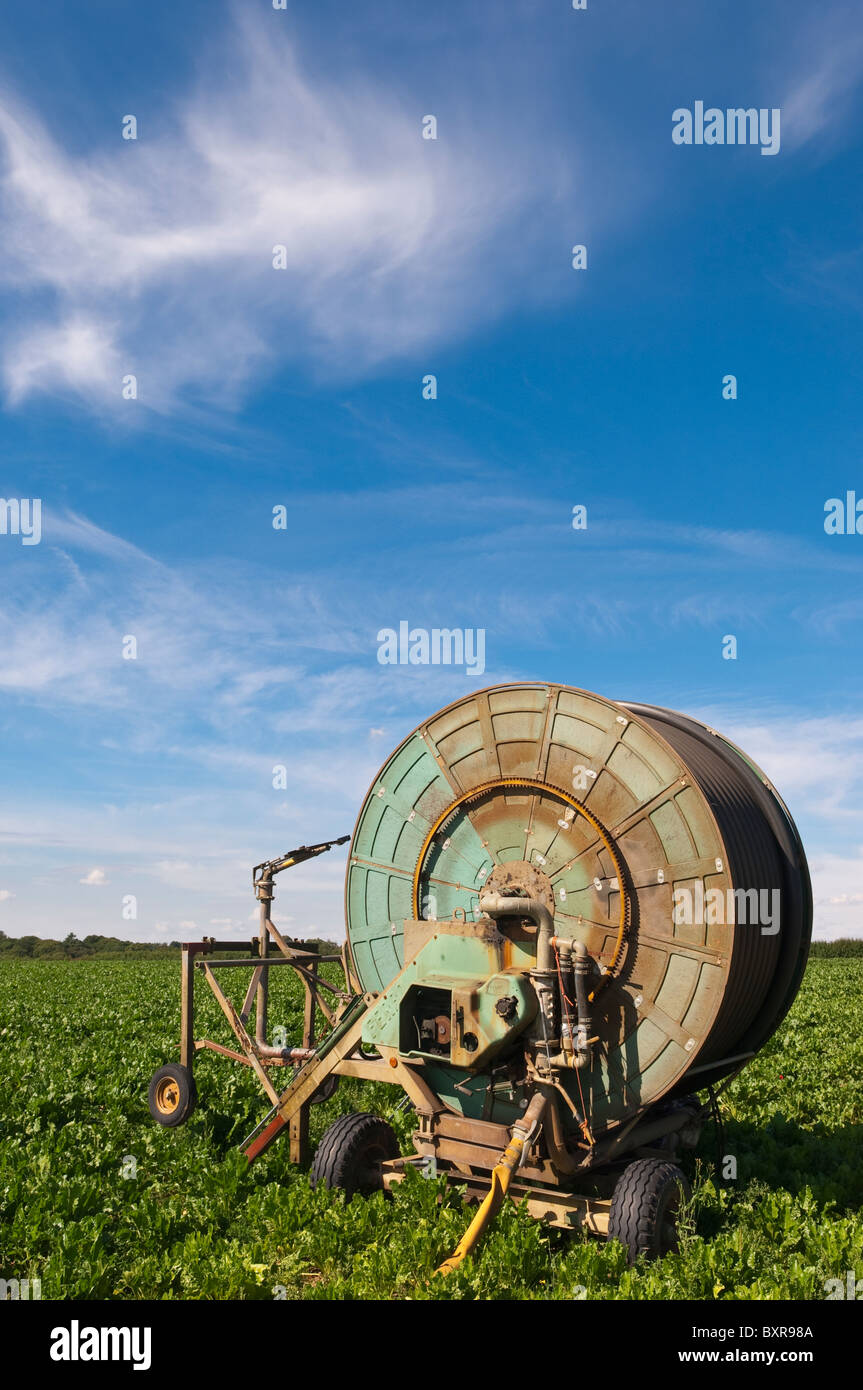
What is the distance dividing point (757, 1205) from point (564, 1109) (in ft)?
7.87

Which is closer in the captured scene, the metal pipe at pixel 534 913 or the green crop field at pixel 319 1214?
Result: the green crop field at pixel 319 1214

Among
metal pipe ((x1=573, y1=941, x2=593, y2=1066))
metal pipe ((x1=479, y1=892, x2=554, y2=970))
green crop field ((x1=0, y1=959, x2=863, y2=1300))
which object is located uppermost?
metal pipe ((x1=479, y1=892, x2=554, y2=970))

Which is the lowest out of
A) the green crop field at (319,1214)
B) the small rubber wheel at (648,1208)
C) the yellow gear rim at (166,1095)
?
the green crop field at (319,1214)

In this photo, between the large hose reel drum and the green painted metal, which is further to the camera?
the large hose reel drum

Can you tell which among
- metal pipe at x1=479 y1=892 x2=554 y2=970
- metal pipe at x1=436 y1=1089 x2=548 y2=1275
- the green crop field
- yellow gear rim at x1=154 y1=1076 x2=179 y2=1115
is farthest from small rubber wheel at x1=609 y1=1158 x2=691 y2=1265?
yellow gear rim at x1=154 y1=1076 x2=179 y2=1115

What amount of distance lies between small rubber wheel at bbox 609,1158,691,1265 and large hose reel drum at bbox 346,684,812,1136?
585 millimetres

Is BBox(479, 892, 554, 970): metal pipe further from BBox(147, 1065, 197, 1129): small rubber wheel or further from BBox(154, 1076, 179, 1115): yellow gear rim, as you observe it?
BBox(154, 1076, 179, 1115): yellow gear rim

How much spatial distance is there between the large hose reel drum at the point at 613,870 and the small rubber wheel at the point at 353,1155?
0.73m

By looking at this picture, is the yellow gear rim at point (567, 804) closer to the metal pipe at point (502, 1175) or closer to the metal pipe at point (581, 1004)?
the metal pipe at point (581, 1004)

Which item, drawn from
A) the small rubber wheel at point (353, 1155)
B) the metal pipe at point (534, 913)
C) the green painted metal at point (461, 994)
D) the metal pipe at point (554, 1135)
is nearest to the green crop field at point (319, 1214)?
the small rubber wheel at point (353, 1155)

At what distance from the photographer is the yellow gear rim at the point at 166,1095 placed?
1009 centimetres

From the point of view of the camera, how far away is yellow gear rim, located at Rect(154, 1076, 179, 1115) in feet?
33.1

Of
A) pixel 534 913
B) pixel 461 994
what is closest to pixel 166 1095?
pixel 461 994


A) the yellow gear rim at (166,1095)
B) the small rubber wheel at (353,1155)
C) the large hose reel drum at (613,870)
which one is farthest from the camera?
the yellow gear rim at (166,1095)
